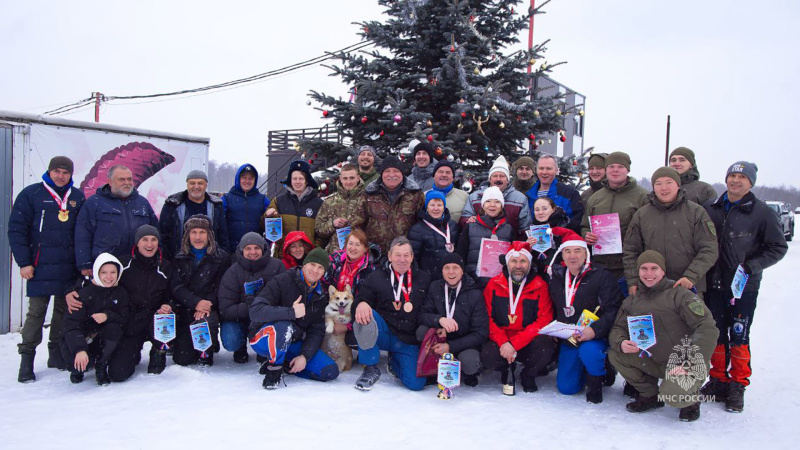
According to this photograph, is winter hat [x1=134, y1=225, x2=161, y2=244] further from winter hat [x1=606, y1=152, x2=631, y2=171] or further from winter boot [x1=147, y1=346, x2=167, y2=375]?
winter hat [x1=606, y1=152, x2=631, y2=171]

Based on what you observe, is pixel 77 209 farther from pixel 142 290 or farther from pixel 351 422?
pixel 351 422

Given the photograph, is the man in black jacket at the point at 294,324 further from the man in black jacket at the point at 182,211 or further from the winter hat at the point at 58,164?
the winter hat at the point at 58,164

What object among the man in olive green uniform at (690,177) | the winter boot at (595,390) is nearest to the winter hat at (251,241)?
the winter boot at (595,390)

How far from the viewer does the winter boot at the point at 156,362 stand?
500 cm

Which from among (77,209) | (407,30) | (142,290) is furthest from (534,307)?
(407,30)

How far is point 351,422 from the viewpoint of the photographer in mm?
3941

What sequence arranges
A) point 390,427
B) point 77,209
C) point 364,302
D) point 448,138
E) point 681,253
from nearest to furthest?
point 390,427
point 681,253
point 364,302
point 77,209
point 448,138

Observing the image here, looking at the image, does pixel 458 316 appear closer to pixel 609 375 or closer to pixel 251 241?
pixel 609 375

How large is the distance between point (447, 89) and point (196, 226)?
15.3ft

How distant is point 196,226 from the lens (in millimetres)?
5359

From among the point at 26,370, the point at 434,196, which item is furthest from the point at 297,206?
the point at 26,370

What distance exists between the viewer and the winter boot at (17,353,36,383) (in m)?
4.77

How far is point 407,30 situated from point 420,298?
515 centimetres

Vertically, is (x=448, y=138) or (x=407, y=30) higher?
(x=407, y=30)
